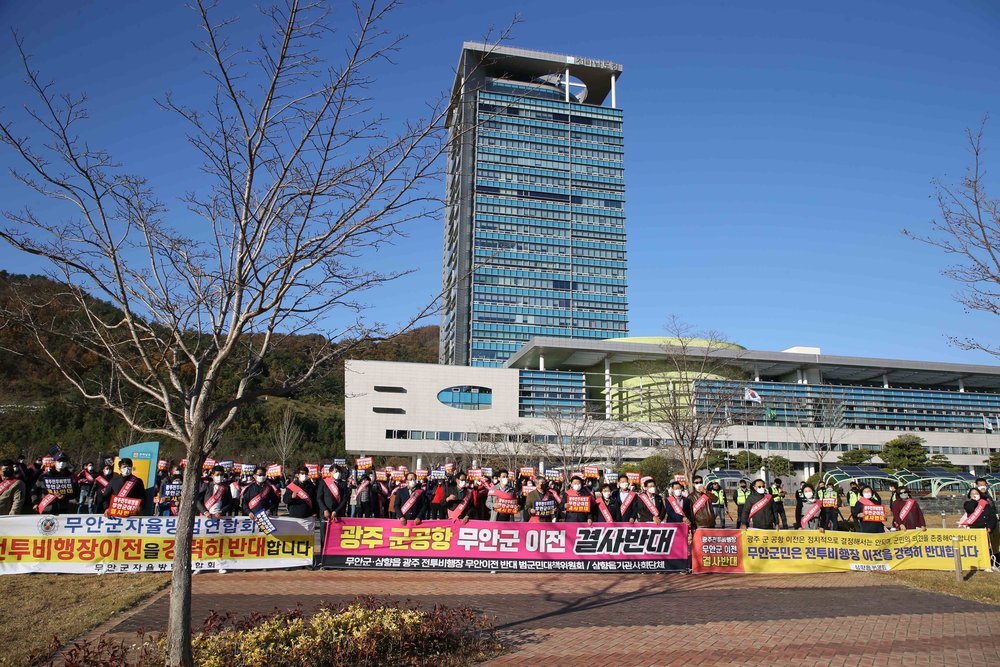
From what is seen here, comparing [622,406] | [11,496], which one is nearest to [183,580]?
[11,496]

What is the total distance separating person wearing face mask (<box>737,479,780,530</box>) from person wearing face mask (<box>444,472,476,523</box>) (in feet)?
22.3

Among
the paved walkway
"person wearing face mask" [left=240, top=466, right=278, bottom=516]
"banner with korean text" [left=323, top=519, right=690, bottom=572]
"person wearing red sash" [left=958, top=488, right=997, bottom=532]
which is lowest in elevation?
the paved walkway

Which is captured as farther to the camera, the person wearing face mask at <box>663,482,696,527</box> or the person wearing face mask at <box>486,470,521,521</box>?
the person wearing face mask at <box>486,470,521,521</box>

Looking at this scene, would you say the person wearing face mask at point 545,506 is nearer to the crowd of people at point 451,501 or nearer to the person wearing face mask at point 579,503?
the crowd of people at point 451,501

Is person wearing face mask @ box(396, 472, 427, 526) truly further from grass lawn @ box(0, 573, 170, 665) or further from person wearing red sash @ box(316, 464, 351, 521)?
grass lawn @ box(0, 573, 170, 665)

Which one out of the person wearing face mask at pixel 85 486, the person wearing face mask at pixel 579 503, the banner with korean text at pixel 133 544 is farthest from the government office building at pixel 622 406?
the banner with korean text at pixel 133 544

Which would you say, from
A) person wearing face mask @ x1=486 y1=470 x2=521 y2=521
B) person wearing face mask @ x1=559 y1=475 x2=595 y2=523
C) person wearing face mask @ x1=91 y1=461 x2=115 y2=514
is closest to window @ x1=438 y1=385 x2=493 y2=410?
person wearing face mask @ x1=91 y1=461 x2=115 y2=514

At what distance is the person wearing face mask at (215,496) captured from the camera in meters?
15.8

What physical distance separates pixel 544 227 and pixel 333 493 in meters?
103

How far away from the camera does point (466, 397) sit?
3039 inches

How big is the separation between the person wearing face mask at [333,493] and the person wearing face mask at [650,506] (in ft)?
21.9

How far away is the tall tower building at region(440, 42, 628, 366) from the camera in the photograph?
112 m

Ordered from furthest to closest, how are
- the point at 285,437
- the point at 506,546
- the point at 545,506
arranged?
1. the point at 285,437
2. the point at 545,506
3. the point at 506,546

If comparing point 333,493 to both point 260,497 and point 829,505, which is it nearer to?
point 260,497
